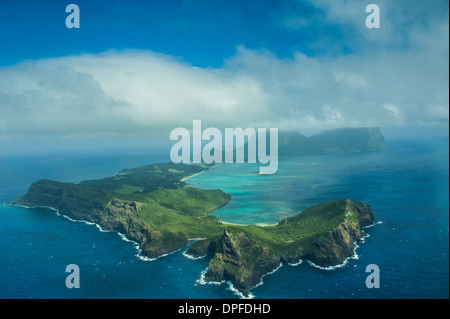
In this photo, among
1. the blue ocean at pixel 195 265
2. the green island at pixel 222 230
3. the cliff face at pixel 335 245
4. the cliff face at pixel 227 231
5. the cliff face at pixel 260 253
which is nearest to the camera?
the blue ocean at pixel 195 265

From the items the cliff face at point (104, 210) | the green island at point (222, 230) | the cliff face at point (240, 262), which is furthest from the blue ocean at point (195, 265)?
the cliff face at point (104, 210)

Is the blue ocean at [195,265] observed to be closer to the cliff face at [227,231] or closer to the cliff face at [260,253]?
the cliff face at [260,253]

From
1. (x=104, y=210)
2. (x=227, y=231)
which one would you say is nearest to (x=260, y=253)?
(x=227, y=231)

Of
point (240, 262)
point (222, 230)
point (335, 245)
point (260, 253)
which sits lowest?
point (240, 262)

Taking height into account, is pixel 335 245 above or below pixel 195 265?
above

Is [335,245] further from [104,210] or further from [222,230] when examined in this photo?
[104,210]

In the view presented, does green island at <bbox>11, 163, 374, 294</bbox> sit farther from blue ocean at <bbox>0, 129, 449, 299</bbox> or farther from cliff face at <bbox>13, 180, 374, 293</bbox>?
blue ocean at <bbox>0, 129, 449, 299</bbox>

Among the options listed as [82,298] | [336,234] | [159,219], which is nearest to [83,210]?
[159,219]

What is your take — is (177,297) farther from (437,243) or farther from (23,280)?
(437,243)

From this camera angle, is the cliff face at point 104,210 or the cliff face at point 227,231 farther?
the cliff face at point 104,210
